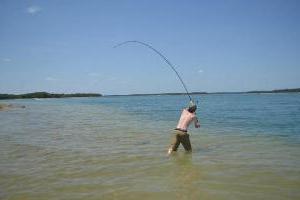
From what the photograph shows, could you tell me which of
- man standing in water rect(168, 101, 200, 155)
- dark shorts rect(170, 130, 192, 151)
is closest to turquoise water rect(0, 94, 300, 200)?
dark shorts rect(170, 130, 192, 151)

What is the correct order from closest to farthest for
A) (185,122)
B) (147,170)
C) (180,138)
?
(147,170), (185,122), (180,138)

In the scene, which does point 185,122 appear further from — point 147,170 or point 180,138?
point 147,170

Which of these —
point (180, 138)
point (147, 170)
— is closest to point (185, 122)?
point (180, 138)

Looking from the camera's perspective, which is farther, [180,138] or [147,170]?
[180,138]

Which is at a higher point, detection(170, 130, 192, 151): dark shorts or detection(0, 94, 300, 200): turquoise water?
detection(170, 130, 192, 151): dark shorts

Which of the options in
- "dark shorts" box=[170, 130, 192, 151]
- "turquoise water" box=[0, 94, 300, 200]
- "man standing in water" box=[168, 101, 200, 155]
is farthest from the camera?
"dark shorts" box=[170, 130, 192, 151]

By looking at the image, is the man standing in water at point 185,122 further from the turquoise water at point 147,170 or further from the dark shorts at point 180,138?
the turquoise water at point 147,170

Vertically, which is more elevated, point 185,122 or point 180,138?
point 185,122

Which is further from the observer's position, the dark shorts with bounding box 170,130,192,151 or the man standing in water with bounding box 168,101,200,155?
the dark shorts with bounding box 170,130,192,151

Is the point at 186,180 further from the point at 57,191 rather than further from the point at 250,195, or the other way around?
the point at 57,191

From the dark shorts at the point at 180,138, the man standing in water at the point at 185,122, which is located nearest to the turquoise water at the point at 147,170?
the dark shorts at the point at 180,138

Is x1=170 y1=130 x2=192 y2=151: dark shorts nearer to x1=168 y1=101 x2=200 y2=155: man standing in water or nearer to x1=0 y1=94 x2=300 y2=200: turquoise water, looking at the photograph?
x1=168 y1=101 x2=200 y2=155: man standing in water

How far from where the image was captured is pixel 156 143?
14.4 metres

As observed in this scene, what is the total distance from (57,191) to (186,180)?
2.86 meters
